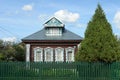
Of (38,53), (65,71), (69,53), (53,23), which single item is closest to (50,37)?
(53,23)

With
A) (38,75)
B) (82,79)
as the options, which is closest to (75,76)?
(82,79)

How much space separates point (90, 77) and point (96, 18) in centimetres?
324

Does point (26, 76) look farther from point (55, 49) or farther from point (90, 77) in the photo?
point (55, 49)

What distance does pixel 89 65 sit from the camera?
62.0 feet

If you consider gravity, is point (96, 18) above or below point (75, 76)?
above

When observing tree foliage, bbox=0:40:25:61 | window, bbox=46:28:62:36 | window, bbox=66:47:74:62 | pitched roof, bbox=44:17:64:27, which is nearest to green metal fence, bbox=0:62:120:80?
window, bbox=66:47:74:62

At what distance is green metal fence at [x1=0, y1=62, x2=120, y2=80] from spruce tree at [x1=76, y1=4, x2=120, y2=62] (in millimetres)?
476

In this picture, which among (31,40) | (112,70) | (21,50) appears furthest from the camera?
(21,50)

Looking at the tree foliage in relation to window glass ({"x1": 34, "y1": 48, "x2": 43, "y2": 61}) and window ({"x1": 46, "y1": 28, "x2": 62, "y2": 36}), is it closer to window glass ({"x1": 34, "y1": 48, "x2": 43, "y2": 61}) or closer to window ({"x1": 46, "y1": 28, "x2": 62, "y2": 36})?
window ({"x1": 46, "y1": 28, "x2": 62, "y2": 36})

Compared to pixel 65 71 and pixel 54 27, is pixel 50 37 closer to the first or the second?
pixel 54 27

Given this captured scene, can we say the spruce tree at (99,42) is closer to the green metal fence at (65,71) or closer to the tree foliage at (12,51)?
the green metal fence at (65,71)

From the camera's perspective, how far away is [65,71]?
19.0 metres

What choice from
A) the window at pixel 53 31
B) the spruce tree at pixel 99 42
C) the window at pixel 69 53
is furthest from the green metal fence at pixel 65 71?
the window at pixel 53 31

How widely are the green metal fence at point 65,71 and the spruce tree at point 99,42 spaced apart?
1.56ft
